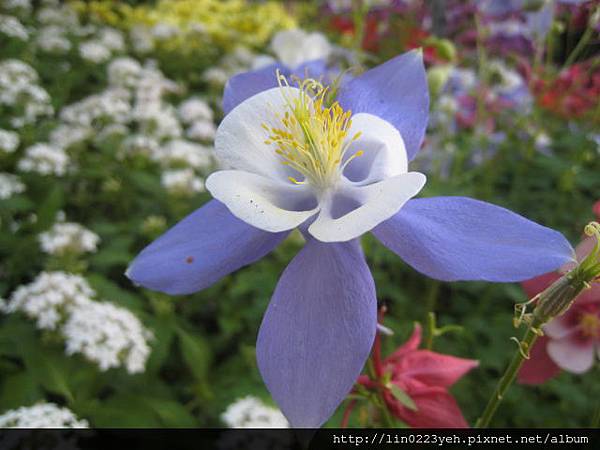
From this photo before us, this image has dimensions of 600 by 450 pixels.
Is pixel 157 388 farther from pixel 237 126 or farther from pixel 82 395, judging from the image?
pixel 237 126

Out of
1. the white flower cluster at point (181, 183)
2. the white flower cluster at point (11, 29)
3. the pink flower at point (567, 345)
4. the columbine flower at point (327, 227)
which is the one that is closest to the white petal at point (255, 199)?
the columbine flower at point (327, 227)

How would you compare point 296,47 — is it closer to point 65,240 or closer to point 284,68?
point 284,68

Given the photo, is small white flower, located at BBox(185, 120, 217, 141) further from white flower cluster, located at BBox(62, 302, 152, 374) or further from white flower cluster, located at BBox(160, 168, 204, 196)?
white flower cluster, located at BBox(62, 302, 152, 374)

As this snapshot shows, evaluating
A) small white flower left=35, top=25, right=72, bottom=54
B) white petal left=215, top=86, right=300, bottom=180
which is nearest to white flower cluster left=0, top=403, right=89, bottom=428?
white petal left=215, top=86, right=300, bottom=180

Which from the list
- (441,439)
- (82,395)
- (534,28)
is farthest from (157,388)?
(534,28)

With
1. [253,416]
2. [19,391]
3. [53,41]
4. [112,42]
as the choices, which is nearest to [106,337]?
[19,391]

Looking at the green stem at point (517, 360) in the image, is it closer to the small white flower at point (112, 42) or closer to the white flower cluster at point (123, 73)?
the white flower cluster at point (123, 73)
